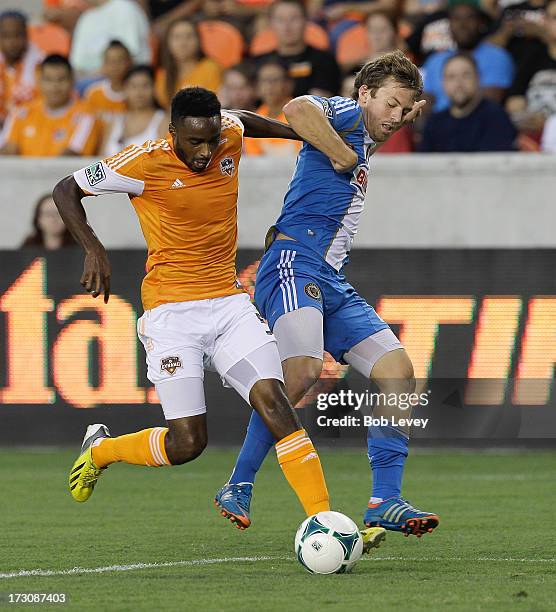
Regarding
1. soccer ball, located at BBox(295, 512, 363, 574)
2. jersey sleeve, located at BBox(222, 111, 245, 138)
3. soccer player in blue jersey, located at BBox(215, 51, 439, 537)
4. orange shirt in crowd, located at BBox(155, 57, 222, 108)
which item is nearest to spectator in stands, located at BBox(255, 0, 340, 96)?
orange shirt in crowd, located at BBox(155, 57, 222, 108)

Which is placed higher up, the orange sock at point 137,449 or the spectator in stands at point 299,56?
the spectator in stands at point 299,56

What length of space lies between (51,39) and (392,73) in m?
9.71

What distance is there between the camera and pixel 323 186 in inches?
285

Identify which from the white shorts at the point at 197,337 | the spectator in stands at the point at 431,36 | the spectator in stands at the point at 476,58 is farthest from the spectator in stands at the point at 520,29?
the white shorts at the point at 197,337

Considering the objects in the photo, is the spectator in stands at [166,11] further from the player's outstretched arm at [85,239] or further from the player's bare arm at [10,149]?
the player's outstretched arm at [85,239]

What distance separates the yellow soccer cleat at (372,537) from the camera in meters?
6.55

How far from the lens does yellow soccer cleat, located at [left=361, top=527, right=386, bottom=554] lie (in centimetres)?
→ 655

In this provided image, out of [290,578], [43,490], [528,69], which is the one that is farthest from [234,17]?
[290,578]

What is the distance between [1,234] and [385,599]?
7905mm

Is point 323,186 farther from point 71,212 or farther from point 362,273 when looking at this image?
point 362,273

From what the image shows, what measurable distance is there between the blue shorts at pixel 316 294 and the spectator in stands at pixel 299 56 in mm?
6404

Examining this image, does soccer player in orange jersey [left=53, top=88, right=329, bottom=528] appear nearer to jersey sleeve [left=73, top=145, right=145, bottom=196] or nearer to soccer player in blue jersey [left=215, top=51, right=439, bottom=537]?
jersey sleeve [left=73, top=145, right=145, bottom=196]

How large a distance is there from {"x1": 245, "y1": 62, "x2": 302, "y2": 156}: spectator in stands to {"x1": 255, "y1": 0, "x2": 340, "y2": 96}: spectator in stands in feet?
1.47

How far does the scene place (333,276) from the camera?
7266mm
